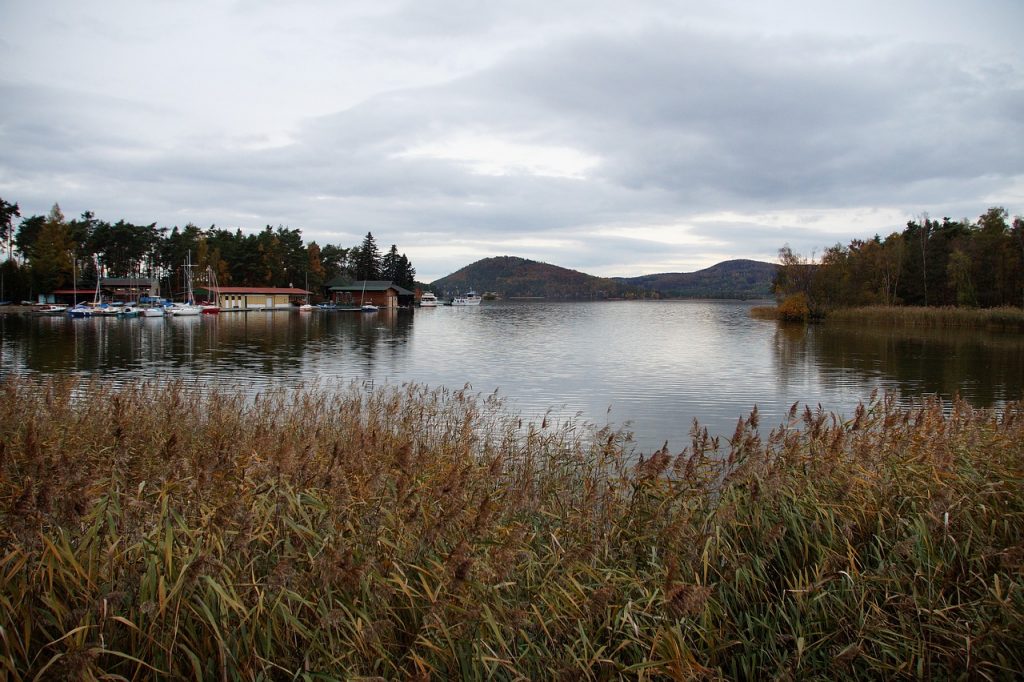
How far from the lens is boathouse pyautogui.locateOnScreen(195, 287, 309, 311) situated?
323 feet

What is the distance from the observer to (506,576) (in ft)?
13.6

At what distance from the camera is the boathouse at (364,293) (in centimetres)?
11831

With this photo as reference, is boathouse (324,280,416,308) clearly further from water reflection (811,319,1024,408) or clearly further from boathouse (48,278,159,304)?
water reflection (811,319,1024,408)

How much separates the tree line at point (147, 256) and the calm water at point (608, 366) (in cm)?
5035

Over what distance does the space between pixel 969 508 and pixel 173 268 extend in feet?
418

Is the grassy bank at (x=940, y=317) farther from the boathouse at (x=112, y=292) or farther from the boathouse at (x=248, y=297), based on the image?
the boathouse at (x=112, y=292)

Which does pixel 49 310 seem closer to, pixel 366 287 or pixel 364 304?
pixel 364 304

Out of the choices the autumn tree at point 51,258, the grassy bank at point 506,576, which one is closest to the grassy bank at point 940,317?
the grassy bank at point 506,576

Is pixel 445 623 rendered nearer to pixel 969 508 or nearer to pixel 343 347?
pixel 969 508

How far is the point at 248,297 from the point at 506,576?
106 m

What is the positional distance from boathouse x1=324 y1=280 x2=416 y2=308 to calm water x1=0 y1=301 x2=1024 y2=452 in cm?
6821

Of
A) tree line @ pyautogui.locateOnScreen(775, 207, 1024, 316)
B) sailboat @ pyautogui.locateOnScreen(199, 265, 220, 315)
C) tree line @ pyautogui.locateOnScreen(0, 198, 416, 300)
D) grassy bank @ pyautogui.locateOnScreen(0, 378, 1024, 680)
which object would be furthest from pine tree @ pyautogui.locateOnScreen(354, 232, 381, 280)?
grassy bank @ pyautogui.locateOnScreen(0, 378, 1024, 680)

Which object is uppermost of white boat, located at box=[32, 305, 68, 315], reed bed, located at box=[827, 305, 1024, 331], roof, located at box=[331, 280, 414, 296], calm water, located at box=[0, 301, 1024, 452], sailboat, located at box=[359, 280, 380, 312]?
roof, located at box=[331, 280, 414, 296]

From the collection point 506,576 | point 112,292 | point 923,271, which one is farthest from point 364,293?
point 506,576
